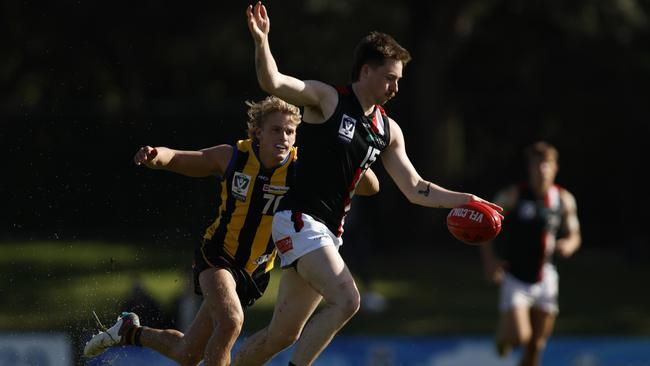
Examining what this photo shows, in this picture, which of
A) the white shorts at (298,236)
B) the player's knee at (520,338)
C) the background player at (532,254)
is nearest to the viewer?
the white shorts at (298,236)

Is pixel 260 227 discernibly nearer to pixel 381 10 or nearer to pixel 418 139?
pixel 418 139

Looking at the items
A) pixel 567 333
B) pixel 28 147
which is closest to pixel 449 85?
pixel 567 333

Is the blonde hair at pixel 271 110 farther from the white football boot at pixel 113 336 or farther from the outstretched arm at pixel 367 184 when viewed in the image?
the white football boot at pixel 113 336

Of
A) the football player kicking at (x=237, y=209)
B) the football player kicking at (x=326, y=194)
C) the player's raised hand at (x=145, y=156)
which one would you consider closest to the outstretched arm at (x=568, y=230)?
the football player kicking at (x=237, y=209)

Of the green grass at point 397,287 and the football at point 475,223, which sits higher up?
the football at point 475,223

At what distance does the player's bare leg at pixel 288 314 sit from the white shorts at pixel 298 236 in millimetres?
161

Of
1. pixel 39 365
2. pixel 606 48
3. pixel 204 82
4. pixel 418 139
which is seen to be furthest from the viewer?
pixel 204 82

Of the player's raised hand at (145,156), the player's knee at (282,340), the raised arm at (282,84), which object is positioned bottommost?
the player's knee at (282,340)

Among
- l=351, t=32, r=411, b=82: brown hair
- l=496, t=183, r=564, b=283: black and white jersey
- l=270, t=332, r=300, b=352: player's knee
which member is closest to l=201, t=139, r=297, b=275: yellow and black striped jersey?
l=270, t=332, r=300, b=352: player's knee

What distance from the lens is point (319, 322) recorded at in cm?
654

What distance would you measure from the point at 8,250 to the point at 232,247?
7842 millimetres

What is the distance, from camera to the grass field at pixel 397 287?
43.6 feet

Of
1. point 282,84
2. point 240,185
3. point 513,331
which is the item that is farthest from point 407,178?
point 513,331

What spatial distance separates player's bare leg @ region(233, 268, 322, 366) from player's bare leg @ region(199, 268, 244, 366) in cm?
17
